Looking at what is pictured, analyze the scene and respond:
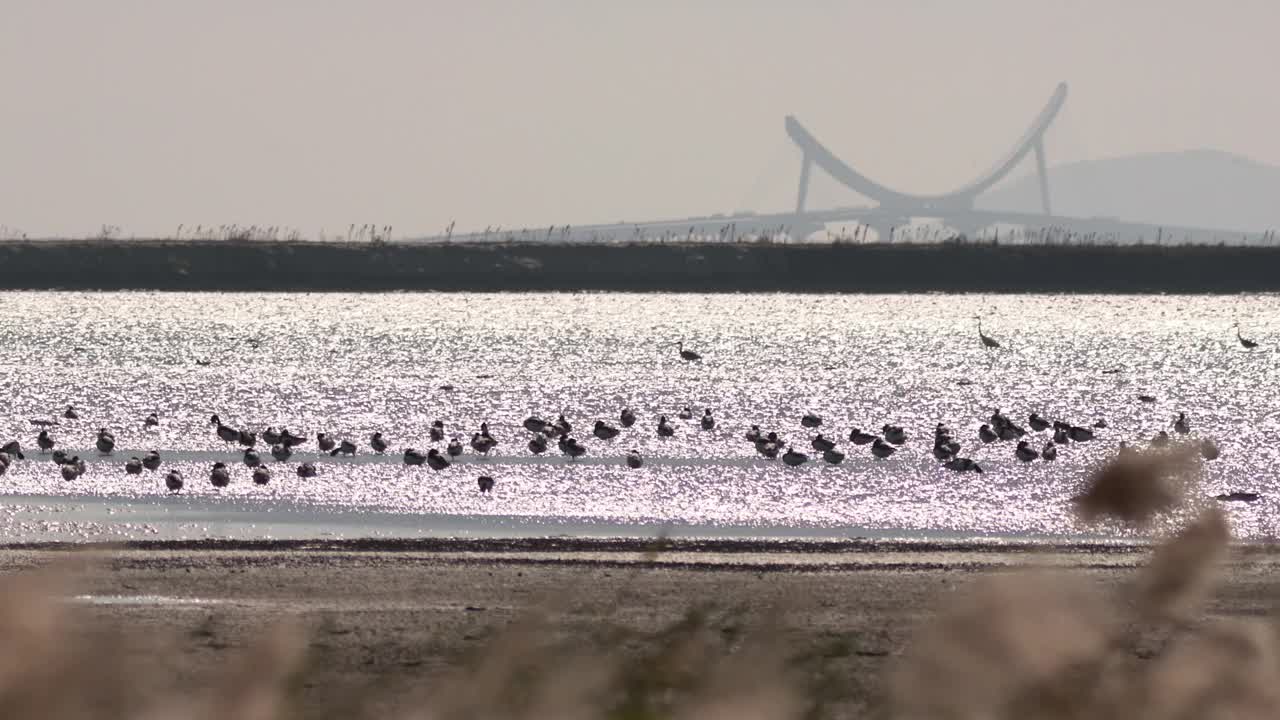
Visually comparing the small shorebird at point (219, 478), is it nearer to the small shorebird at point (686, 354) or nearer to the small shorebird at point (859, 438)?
the small shorebird at point (859, 438)

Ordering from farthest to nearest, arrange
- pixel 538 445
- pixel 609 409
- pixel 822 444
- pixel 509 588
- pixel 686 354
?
pixel 686 354 < pixel 609 409 < pixel 538 445 < pixel 822 444 < pixel 509 588

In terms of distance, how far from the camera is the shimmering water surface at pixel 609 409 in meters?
27.5

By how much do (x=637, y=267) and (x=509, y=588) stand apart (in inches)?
6089

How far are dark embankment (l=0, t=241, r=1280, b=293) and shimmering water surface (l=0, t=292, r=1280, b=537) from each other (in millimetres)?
8858

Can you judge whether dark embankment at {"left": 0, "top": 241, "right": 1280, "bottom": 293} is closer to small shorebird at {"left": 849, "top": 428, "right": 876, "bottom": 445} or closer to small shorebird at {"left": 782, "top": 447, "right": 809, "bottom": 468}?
small shorebird at {"left": 849, "top": 428, "right": 876, "bottom": 445}

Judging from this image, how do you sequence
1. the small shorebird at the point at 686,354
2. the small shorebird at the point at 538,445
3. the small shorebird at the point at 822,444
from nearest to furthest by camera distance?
the small shorebird at the point at 822,444
the small shorebird at the point at 538,445
the small shorebird at the point at 686,354

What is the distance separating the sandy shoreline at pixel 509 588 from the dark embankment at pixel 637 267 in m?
145

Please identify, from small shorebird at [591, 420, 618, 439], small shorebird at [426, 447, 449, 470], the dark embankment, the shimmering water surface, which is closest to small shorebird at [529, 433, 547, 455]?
the shimmering water surface

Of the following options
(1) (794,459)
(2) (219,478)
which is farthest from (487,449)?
(2) (219,478)

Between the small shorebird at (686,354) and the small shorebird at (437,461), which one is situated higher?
the small shorebird at (437,461)

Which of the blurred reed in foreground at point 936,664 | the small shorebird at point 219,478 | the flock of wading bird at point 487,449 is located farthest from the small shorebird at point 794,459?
the blurred reed in foreground at point 936,664

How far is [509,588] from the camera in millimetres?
17625

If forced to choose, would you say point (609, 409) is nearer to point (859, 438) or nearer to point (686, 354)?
point (686, 354)

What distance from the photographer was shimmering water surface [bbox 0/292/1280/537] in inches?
1085
